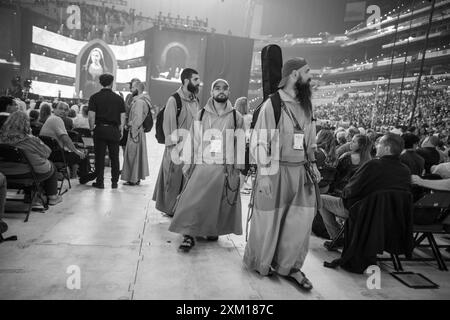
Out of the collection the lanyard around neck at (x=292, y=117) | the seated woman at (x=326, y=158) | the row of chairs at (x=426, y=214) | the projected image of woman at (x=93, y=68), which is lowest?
the row of chairs at (x=426, y=214)

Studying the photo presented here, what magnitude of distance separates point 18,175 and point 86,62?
22189mm

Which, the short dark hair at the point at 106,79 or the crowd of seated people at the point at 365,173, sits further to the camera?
the short dark hair at the point at 106,79

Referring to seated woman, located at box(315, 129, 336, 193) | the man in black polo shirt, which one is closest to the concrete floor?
seated woman, located at box(315, 129, 336, 193)

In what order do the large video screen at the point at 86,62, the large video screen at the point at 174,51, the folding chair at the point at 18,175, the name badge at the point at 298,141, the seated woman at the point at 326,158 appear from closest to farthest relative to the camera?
the name badge at the point at 298,141, the folding chair at the point at 18,175, the seated woman at the point at 326,158, the large video screen at the point at 174,51, the large video screen at the point at 86,62

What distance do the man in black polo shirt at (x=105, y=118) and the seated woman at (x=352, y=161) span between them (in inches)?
124

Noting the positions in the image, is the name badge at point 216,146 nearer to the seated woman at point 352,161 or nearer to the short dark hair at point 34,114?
the seated woman at point 352,161

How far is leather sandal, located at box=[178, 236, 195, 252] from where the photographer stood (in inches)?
128

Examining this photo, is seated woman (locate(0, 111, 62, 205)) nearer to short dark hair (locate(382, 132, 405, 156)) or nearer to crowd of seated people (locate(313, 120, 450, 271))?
crowd of seated people (locate(313, 120, 450, 271))

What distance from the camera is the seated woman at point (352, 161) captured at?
4.10 meters

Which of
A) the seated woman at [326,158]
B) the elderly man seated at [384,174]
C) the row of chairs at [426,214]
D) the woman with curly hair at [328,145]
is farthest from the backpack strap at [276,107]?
the woman with curly hair at [328,145]

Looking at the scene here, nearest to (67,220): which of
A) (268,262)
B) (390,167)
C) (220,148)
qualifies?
(220,148)

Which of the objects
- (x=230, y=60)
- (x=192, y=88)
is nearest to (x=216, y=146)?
(x=192, y=88)

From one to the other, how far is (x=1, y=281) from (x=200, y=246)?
1.61 metres

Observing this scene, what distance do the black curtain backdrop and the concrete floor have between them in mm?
14935
